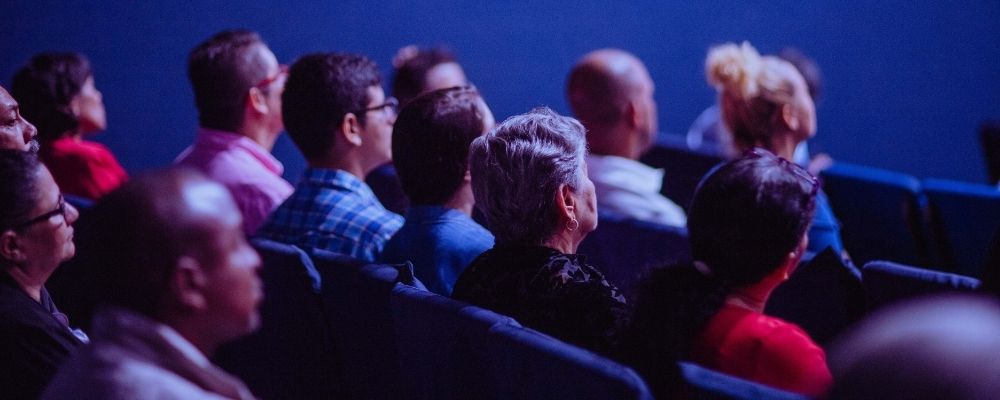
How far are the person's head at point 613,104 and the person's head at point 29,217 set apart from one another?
2.26 meters

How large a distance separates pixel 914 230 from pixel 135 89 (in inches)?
148

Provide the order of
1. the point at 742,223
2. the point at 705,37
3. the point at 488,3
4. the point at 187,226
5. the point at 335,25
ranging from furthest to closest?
the point at 705,37 < the point at 488,3 < the point at 335,25 < the point at 742,223 < the point at 187,226

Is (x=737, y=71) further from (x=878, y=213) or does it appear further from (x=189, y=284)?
(x=189, y=284)

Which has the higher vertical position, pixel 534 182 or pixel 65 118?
pixel 534 182

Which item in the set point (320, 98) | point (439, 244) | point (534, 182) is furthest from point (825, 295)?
point (320, 98)

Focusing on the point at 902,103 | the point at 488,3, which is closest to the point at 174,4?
the point at 488,3

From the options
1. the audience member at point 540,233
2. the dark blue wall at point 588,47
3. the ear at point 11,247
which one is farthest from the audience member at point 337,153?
the dark blue wall at point 588,47

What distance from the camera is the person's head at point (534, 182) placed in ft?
7.71

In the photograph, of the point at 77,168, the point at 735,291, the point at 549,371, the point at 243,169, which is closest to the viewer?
the point at 549,371

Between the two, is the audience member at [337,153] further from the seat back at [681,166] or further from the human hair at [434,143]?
the seat back at [681,166]

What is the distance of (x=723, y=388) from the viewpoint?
1.51m

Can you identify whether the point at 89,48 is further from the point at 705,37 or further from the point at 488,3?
the point at 705,37

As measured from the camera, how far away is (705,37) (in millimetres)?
7195

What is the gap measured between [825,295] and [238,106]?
2.09 metres
